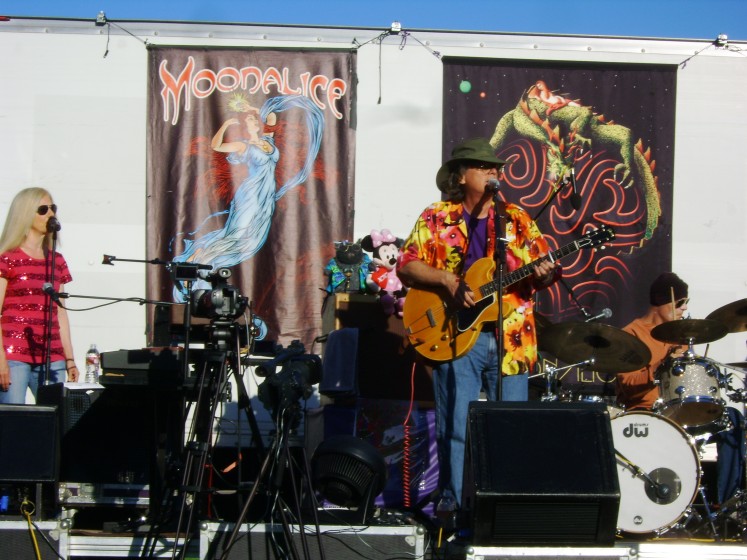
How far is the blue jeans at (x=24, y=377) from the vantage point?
18.8 ft

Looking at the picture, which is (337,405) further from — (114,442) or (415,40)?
(415,40)

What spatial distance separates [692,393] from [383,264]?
2.15 meters

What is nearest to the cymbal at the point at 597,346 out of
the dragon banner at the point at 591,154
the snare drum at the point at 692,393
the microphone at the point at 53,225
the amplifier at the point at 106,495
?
the snare drum at the point at 692,393

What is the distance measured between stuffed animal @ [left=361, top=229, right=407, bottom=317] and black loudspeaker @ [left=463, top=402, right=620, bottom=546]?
2.49 meters

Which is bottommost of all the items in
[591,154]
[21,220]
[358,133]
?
[21,220]

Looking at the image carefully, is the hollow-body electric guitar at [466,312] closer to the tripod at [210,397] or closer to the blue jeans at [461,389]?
the blue jeans at [461,389]

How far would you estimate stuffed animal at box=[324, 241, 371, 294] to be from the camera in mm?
6422

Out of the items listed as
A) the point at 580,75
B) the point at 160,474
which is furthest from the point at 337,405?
the point at 580,75

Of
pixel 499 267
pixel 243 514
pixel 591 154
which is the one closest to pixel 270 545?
pixel 243 514

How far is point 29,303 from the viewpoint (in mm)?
5930

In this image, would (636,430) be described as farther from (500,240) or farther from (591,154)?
(591,154)

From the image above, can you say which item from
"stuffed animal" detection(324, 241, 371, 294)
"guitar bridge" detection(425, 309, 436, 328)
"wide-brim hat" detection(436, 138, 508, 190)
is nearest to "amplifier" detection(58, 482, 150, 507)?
"guitar bridge" detection(425, 309, 436, 328)

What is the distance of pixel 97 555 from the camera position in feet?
13.6

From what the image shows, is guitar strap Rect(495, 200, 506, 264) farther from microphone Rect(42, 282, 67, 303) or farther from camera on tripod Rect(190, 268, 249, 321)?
microphone Rect(42, 282, 67, 303)
